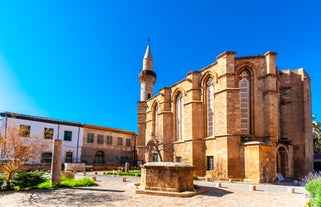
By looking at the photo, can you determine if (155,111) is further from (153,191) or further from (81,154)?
(153,191)

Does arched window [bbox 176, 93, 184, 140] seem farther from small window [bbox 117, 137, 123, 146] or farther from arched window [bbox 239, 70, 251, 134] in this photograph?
small window [bbox 117, 137, 123, 146]

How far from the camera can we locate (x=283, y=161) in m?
22.9

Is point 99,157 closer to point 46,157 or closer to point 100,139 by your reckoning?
point 100,139

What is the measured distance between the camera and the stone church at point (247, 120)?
20812 mm

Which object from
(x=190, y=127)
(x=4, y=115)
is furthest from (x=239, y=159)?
(x=4, y=115)

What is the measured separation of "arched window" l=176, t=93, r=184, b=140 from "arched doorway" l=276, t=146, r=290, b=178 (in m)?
10.6

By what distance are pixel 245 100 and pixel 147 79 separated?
68.3 feet

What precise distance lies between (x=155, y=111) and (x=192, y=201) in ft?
87.1

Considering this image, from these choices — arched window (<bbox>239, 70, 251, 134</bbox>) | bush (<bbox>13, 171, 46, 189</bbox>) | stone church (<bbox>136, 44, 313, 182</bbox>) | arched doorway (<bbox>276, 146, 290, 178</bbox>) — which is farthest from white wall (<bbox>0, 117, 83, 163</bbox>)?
arched doorway (<bbox>276, 146, 290, 178</bbox>)

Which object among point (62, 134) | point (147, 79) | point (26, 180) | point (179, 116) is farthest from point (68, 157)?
point (26, 180)

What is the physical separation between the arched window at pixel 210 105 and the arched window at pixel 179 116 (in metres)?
4.73

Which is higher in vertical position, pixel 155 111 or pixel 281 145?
pixel 155 111

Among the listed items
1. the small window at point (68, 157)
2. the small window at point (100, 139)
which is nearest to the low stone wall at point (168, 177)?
the small window at point (68, 157)

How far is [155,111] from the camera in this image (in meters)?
36.5
